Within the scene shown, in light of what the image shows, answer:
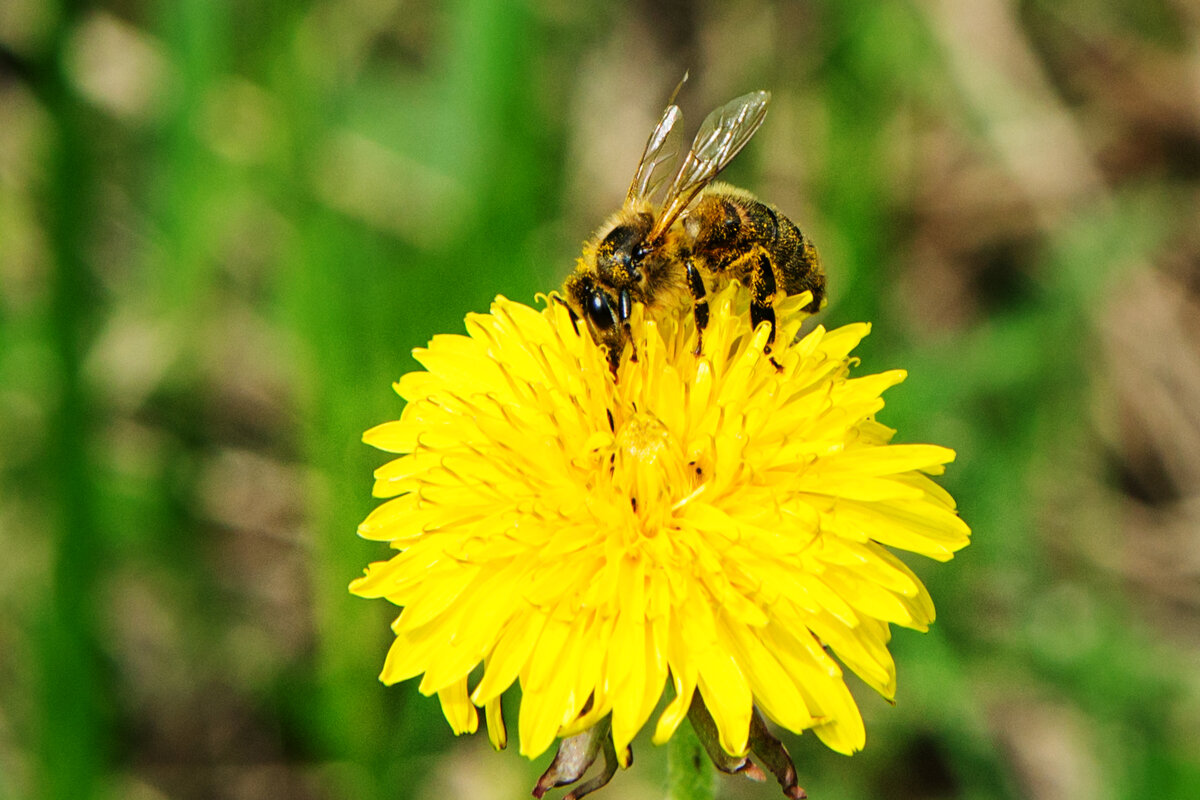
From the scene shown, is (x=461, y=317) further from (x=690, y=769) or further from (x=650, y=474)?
(x=690, y=769)

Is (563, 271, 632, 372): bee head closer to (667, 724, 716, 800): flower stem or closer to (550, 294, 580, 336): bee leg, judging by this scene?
(550, 294, 580, 336): bee leg

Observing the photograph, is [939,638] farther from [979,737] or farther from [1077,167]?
[1077,167]

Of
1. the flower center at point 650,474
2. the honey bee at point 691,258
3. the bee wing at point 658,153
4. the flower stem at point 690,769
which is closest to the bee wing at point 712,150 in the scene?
the honey bee at point 691,258

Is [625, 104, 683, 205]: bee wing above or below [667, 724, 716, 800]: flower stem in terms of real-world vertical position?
above

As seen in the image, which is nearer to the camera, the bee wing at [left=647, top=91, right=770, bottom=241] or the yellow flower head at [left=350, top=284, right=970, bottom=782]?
the yellow flower head at [left=350, top=284, right=970, bottom=782]

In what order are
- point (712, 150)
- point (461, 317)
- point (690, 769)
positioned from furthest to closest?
point (461, 317) → point (712, 150) → point (690, 769)

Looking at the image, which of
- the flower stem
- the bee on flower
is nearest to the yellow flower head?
the bee on flower

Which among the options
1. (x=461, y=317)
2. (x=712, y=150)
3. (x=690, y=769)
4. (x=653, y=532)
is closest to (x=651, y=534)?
(x=653, y=532)
